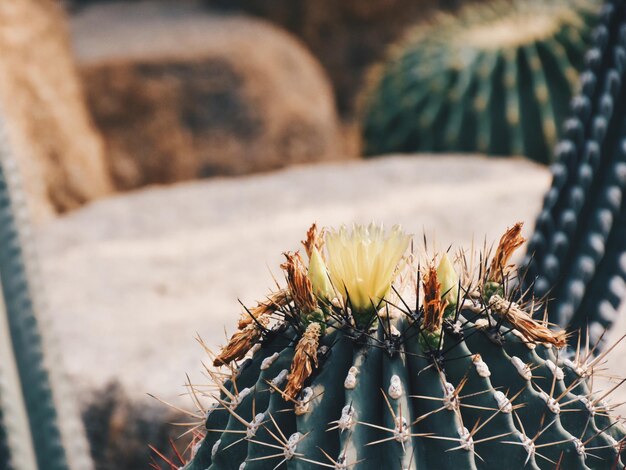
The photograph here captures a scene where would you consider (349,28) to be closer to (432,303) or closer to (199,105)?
(199,105)

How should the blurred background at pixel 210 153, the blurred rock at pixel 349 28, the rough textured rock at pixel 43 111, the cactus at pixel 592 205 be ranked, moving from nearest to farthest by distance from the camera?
1. the cactus at pixel 592 205
2. the blurred background at pixel 210 153
3. the rough textured rock at pixel 43 111
4. the blurred rock at pixel 349 28

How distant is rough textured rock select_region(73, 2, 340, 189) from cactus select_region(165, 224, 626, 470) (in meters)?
4.05

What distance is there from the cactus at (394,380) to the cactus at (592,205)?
0.53 m

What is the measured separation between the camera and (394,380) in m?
0.79

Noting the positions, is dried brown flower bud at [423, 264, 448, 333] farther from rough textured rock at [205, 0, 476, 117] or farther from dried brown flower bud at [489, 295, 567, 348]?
rough textured rock at [205, 0, 476, 117]

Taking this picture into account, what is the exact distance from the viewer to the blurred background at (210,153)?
2.22 metres

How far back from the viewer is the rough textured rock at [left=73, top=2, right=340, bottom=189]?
4.79 metres

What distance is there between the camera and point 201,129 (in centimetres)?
497

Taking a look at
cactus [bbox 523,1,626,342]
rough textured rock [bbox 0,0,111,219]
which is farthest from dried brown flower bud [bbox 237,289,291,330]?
rough textured rock [bbox 0,0,111,219]

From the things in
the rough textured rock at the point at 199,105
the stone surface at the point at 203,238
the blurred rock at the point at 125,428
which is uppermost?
the rough textured rock at the point at 199,105

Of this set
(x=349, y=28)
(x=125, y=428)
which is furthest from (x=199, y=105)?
(x=125, y=428)

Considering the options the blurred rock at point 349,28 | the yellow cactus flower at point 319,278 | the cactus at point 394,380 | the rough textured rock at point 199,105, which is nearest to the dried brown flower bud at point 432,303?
the cactus at point 394,380

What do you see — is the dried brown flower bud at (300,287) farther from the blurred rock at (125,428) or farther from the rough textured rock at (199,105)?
the rough textured rock at (199,105)

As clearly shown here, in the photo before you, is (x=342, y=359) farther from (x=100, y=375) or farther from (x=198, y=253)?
(x=198, y=253)
